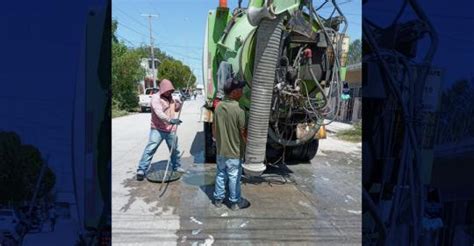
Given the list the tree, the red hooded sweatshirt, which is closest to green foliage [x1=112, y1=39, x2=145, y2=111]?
the tree

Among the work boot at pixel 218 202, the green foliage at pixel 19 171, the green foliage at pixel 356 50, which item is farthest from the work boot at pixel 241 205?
the green foliage at pixel 19 171

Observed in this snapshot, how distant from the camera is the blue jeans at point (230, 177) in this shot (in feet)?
14.9

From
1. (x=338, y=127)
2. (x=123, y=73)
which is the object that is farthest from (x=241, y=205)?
(x=338, y=127)

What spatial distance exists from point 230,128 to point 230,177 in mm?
533

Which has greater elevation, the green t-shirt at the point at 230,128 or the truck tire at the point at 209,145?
the green t-shirt at the point at 230,128

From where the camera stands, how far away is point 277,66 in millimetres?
4812

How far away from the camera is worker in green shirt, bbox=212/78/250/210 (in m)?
4.52

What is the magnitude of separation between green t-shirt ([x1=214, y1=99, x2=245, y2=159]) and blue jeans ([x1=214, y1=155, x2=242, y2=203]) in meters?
0.08

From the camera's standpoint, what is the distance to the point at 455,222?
6.25ft

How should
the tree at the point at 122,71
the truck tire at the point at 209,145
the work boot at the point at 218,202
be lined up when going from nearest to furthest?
the tree at the point at 122,71
the work boot at the point at 218,202
the truck tire at the point at 209,145

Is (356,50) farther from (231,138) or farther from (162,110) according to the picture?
(162,110)

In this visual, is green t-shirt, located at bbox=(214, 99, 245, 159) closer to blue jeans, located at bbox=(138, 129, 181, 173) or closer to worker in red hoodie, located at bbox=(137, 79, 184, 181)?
worker in red hoodie, located at bbox=(137, 79, 184, 181)

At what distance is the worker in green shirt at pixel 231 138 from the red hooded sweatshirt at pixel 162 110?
1.38 metres

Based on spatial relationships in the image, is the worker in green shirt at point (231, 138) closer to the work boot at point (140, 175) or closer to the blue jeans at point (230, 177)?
the blue jeans at point (230, 177)
